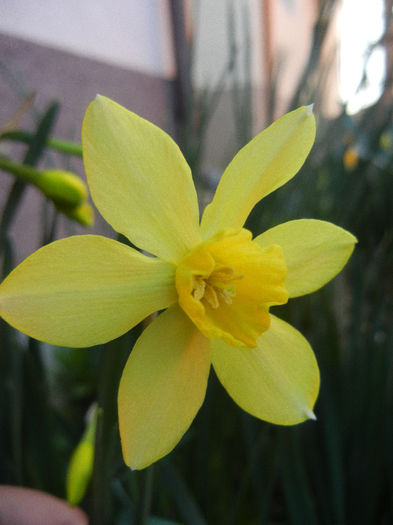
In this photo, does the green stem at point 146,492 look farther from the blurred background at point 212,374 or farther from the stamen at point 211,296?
the stamen at point 211,296

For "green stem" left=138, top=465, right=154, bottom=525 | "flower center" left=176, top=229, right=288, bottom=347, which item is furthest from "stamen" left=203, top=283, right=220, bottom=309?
"green stem" left=138, top=465, right=154, bottom=525

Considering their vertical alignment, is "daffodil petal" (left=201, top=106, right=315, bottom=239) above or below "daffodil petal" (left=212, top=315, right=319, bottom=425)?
above

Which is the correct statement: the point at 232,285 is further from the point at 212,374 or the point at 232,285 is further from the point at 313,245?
the point at 212,374

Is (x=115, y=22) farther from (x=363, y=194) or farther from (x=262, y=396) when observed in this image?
(x=262, y=396)

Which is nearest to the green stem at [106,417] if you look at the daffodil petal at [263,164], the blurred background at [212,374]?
the blurred background at [212,374]

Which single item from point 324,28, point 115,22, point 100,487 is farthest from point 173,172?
point 115,22

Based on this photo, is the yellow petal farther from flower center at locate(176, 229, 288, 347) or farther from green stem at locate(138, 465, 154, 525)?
green stem at locate(138, 465, 154, 525)

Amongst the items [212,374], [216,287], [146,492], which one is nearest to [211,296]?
[216,287]
